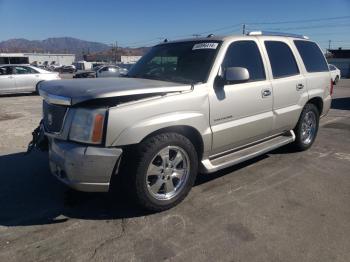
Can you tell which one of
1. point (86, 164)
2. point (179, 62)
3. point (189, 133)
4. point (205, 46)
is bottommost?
point (86, 164)

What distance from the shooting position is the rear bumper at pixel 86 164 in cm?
324

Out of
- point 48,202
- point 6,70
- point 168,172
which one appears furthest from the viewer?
point 6,70

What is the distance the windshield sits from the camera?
425cm

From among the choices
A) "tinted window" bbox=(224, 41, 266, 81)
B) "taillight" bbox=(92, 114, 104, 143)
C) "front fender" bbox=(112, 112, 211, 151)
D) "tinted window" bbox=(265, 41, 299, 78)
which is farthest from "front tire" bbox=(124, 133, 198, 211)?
"tinted window" bbox=(265, 41, 299, 78)

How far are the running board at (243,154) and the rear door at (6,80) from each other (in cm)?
1398

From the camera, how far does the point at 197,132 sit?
3.93 metres

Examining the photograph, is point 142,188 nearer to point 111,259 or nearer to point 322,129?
point 111,259

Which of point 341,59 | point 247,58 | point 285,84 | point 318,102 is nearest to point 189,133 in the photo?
point 247,58

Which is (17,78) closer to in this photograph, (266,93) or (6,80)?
(6,80)

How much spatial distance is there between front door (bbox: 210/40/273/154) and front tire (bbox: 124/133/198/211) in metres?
0.48

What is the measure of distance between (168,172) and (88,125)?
103cm

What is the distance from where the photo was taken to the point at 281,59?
5219 mm

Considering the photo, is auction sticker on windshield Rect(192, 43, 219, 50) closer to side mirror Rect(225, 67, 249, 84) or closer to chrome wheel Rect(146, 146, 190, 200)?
side mirror Rect(225, 67, 249, 84)

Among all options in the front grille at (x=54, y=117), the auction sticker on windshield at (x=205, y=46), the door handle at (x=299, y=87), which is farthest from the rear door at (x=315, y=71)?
the front grille at (x=54, y=117)
